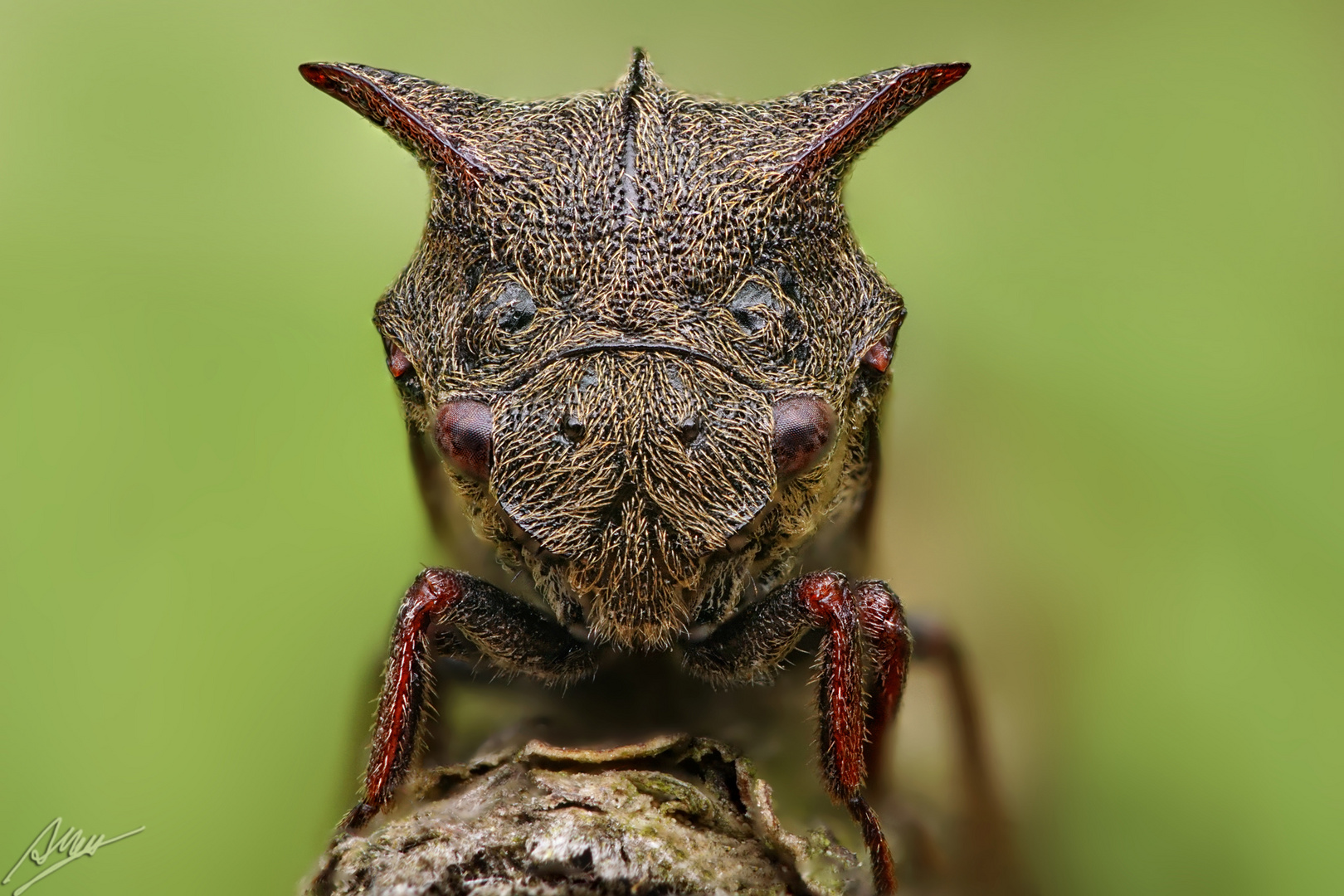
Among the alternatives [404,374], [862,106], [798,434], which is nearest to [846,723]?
[798,434]

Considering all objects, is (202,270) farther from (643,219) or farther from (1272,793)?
(1272,793)

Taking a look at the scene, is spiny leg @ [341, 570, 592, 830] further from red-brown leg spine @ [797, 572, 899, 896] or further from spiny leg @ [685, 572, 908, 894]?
red-brown leg spine @ [797, 572, 899, 896]

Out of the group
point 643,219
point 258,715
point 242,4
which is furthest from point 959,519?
point 242,4

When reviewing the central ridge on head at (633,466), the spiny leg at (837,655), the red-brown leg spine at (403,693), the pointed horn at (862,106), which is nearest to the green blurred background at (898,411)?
the red-brown leg spine at (403,693)

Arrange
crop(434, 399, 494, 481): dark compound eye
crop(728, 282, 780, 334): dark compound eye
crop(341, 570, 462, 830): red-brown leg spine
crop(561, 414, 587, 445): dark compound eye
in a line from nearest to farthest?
1. crop(341, 570, 462, 830): red-brown leg spine
2. crop(561, 414, 587, 445): dark compound eye
3. crop(434, 399, 494, 481): dark compound eye
4. crop(728, 282, 780, 334): dark compound eye

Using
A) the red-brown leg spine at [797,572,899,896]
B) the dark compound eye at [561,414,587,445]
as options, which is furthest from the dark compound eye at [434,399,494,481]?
the red-brown leg spine at [797,572,899,896]

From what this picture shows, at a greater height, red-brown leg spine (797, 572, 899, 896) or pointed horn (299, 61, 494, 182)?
pointed horn (299, 61, 494, 182)

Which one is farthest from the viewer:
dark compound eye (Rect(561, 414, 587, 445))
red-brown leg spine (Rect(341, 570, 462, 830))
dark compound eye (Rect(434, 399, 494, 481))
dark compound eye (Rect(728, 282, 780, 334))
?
dark compound eye (Rect(728, 282, 780, 334))
